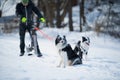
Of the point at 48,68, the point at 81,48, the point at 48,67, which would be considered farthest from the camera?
the point at 81,48

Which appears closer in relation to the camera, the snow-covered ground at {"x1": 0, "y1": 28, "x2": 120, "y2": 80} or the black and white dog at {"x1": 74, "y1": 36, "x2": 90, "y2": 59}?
the snow-covered ground at {"x1": 0, "y1": 28, "x2": 120, "y2": 80}

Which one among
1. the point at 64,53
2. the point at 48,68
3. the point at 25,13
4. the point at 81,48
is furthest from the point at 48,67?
the point at 25,13

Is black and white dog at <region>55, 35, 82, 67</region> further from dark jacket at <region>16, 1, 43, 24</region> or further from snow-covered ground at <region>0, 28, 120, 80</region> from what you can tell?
dark jacket at <region>16, 1, 43, 24</region>

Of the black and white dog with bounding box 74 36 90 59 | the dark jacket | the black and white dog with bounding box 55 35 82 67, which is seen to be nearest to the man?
the dark jacket

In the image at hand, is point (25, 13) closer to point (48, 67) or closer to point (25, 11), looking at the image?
point (25, 11)

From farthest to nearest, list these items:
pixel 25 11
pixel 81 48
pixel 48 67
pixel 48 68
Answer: pixel 81 48 < pixel 25 11 < pixel 48 67 < pixel 48 68

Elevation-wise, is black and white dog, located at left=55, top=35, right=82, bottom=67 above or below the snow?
above

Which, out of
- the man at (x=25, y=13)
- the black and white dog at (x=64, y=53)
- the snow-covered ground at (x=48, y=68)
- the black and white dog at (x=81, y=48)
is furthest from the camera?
the black and white dog at (x=81, y=48)

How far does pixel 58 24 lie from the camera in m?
18.5

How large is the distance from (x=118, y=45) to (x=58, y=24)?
5.82 metres

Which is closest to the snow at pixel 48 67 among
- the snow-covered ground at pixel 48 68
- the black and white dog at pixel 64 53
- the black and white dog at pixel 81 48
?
the snow-covered ground at pixel 48 68

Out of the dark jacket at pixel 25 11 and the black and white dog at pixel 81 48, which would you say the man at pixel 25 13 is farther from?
the black and white dog at pixel 81 48

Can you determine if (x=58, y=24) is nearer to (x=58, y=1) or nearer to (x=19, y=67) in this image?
(x=58, y=1)

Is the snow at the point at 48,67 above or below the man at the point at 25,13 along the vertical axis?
below
